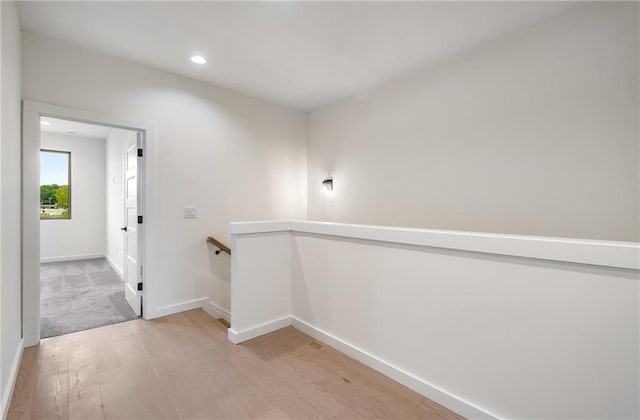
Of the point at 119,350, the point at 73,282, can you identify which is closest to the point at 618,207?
the point at 119,350

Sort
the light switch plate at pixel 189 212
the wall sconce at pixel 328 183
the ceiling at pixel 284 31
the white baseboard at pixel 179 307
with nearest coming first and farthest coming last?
the ceiling at pixel 284 31
the white baseboard at pixel 179 307
the light switch plate at pixel 189 212
the wall sconce at pixel 328 183

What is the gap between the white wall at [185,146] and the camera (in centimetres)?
255

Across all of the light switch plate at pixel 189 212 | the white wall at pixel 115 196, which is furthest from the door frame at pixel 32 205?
the white wall at pixel 115 196

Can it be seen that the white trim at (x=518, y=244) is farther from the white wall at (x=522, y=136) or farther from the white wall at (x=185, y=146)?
the white wall at (x=185, y=146)

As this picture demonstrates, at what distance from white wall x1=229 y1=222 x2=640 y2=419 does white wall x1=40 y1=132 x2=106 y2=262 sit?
556cm

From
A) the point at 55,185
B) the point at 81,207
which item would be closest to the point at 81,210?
the point at 81,207

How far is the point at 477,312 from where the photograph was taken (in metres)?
1.61

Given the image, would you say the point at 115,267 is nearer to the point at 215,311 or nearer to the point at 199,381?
the point at 215,311

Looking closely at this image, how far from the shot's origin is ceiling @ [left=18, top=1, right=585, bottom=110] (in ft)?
6.85

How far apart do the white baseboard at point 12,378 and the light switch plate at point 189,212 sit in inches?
63.2

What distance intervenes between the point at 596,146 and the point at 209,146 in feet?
11.6

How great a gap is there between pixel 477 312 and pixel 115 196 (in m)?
6.16

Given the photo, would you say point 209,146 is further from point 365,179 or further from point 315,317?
point 315,317

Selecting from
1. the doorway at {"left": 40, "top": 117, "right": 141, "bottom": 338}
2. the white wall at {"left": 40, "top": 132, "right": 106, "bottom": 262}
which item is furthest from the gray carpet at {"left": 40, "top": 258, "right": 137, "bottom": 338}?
the white wall at {"left": 40, "top": 132, "right": 106, "bottom": 262}
